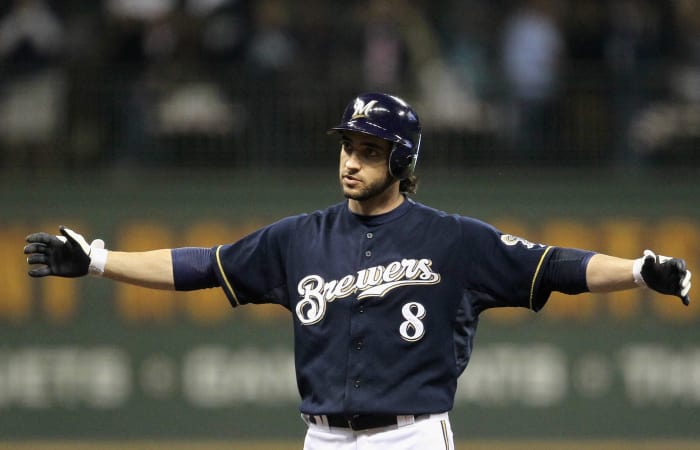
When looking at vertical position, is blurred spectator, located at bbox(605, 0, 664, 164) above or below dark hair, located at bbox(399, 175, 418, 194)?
above

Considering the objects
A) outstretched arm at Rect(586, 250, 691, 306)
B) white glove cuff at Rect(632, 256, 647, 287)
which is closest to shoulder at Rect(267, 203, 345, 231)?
outstretched arm at Rect(586, 250, 691, 306)

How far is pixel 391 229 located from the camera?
552 cm

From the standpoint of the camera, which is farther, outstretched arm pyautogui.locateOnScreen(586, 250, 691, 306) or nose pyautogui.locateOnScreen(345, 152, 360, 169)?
nose pyautogui.locateOnScreen(345, 152, 360, 169)

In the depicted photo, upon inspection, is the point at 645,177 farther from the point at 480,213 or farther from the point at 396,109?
the point at 396,109

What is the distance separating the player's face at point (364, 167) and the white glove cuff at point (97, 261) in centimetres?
110

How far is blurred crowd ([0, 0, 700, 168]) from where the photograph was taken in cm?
1172

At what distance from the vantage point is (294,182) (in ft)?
39.0

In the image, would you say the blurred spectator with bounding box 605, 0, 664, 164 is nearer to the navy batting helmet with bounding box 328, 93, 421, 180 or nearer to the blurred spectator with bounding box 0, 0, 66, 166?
the blurred spectator with bounding box 0, 0, 66, 166

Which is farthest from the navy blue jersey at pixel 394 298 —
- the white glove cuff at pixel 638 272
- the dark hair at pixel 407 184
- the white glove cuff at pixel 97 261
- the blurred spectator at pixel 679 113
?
the blurred spectator at pixel 679 113

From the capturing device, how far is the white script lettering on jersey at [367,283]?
537 centimetres

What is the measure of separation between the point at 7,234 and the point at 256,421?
2.86 m

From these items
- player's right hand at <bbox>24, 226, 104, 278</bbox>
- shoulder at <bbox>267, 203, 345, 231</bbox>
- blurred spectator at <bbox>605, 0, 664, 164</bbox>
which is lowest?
player's right hand at <bbox>24, 226, 104, 278</bbox>

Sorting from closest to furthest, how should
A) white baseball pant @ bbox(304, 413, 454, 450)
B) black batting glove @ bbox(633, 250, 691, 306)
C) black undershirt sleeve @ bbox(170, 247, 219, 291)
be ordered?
1. black batting glove @ bbox(633, 250, 691, 306)
2. white baseball pant @ bbox(304, 413, 454, 450)
3. black undershirt sleeve @ bbox(170, 247, 219, 291)

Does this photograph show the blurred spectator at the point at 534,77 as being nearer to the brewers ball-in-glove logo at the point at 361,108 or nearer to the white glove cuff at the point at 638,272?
the brewers ball-in-glove logo at the point at 361,108
